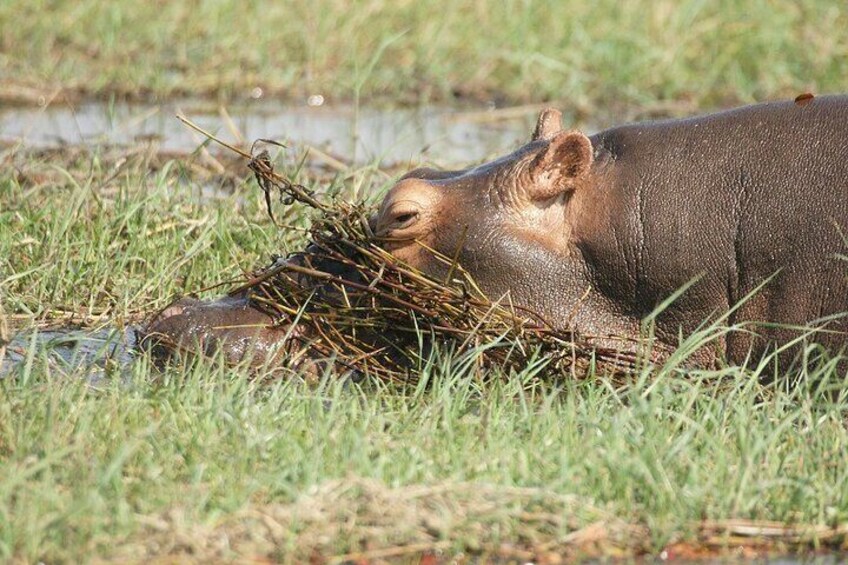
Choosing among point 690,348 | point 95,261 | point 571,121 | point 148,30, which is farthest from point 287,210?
point 148,30

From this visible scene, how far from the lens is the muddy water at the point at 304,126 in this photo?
7.36 metres

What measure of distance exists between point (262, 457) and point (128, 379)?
0.96m

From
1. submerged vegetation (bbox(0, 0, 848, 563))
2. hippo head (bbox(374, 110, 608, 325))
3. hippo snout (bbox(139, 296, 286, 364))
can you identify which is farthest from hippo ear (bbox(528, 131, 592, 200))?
hippo snout (bbox(139, 296, 286, 364))

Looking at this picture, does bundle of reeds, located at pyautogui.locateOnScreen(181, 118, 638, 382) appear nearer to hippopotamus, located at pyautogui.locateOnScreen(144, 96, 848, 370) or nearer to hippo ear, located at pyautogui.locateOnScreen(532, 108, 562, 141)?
hippopotamus, located at pyautogui.locateOnScreen(144, 96, 848, 370)

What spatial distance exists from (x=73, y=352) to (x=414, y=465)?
4.41 ft

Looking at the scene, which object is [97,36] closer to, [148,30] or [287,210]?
[148,30]

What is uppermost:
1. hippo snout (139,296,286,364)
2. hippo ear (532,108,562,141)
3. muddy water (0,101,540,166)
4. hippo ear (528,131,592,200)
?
hippo ear (532,108,562,141)

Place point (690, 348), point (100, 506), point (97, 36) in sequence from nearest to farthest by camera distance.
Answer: point (100, 506), point (690, 348), point (97, 36)

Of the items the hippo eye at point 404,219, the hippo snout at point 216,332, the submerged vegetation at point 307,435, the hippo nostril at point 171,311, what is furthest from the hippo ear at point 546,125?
the hippo nostril at point 171,311

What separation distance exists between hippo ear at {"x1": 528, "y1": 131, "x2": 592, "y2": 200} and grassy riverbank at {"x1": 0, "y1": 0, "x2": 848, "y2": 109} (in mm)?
4377

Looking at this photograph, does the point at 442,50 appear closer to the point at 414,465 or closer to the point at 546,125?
the point at 546,125

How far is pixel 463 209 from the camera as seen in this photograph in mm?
4375

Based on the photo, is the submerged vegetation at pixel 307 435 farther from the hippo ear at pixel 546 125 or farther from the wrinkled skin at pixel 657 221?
the hippo ear at pixel 546 125

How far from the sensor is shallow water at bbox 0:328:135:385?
422cm
